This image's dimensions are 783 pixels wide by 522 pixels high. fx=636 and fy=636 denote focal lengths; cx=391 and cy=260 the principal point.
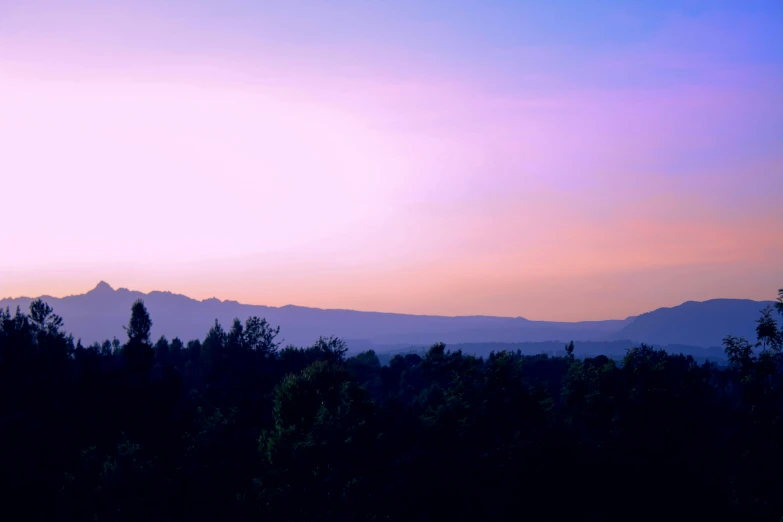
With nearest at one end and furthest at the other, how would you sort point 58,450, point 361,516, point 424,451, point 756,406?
point 756,406 < point 361,516 < point 424,451 < point 58,450

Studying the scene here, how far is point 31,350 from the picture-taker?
72750 millimetres

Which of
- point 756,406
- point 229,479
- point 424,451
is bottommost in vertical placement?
point 229,479

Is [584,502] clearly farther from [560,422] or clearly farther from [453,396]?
[453,396]

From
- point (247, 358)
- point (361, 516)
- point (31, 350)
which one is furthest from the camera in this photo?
point (247, 358)

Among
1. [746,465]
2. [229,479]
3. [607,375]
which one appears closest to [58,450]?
[229,479]

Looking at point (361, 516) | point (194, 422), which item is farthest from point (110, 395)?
point (361, 516)

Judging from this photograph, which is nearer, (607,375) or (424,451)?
(424,451)

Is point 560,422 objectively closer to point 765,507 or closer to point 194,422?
point 765,507

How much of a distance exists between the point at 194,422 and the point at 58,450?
13.8 metres

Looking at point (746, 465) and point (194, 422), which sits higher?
point (746, 465)

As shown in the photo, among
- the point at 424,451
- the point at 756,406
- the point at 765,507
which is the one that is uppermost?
the point at 756,406

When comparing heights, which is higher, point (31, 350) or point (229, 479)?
point (31, 350)

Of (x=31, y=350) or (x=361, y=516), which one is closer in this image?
(x=361, y=516)

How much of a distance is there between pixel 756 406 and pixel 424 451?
2859cm
